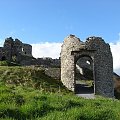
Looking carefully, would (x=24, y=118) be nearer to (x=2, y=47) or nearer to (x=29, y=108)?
(x=29, y=108)

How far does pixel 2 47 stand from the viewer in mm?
61562

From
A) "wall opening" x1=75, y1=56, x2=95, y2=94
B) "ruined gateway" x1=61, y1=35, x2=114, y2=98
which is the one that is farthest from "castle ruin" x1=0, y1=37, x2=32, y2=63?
"ruined gateway" x1=61, y1=35, x2=114, y2=98

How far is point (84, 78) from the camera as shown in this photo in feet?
169

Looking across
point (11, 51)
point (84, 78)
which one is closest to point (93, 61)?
point (84, 78)

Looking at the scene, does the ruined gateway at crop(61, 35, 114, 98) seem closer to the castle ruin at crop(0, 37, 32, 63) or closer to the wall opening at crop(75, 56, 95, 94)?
the wall opening at crop(75, 56, 95, 94)

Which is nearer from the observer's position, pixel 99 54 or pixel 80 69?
pixel 99 54

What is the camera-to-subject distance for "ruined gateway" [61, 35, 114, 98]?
38562 mm

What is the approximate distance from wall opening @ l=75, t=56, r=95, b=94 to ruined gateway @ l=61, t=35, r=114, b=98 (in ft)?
4.76

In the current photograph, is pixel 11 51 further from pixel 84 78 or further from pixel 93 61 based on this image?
pixel 93 61

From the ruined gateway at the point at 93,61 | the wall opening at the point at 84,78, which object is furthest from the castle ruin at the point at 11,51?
the ruined gateway at the point at 93,61

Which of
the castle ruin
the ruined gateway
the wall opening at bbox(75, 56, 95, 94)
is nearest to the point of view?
the ruined gateway

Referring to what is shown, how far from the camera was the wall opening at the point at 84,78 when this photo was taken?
39831 mm

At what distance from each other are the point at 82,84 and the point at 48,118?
104 ft

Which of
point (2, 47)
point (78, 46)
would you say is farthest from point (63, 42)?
point (2, 47)
